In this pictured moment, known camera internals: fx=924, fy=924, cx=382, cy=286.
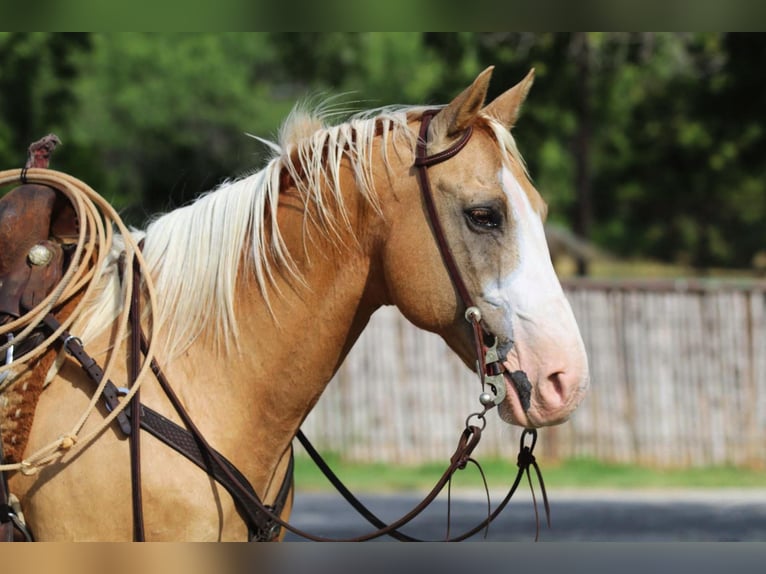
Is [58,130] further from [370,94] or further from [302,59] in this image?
[370,94]

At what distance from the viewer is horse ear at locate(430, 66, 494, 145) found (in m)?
2.57

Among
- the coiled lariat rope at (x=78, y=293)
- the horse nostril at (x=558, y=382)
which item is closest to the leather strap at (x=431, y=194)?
the horse nostril at (x=558, y=382)

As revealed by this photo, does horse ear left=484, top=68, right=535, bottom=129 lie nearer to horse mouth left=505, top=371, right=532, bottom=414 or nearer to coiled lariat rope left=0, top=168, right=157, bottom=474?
horse mouth left=505, top=371, right=532, bottom=414

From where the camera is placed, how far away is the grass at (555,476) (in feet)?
32.5

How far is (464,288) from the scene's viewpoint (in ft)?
8.50

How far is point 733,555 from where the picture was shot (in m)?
1.99

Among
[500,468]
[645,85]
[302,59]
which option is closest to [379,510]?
[500,468]

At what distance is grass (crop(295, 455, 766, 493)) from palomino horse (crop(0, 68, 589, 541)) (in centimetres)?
732

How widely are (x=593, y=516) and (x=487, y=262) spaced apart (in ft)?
22.1

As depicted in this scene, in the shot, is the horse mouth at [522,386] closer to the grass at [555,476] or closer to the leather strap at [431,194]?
the leather strap at [431,194]

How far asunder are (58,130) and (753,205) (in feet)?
74.4

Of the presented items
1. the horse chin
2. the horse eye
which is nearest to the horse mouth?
the horse chin

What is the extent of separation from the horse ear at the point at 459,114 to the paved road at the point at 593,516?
566cm

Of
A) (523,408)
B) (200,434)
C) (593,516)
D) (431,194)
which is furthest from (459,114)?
(593,516)
